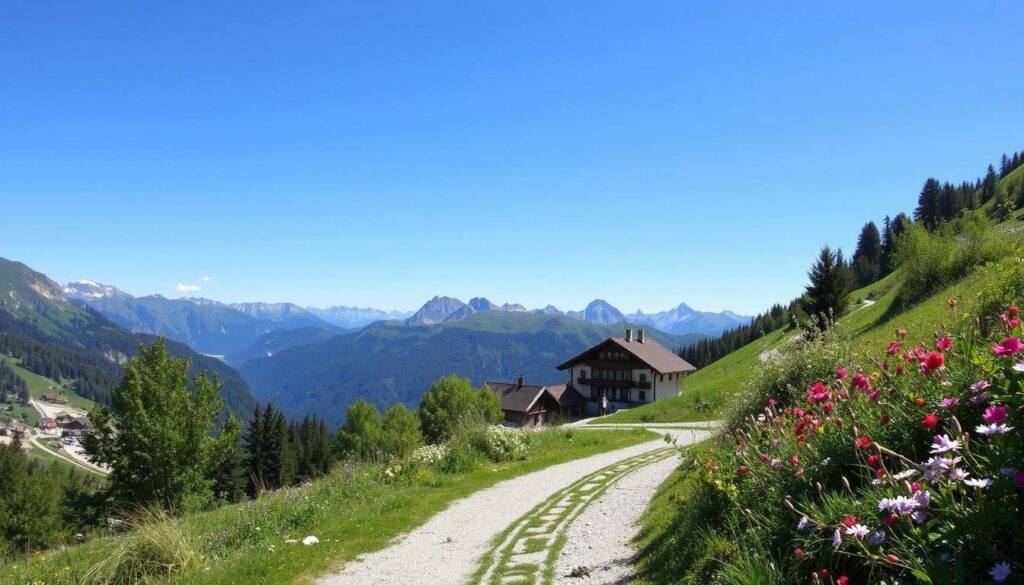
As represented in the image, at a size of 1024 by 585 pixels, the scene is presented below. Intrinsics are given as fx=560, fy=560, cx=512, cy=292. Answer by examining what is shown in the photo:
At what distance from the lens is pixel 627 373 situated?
219 ft

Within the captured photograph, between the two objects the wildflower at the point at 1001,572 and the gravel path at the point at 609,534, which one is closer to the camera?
the wildflower at the point at 1001,572

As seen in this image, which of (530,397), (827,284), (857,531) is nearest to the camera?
(857,531)

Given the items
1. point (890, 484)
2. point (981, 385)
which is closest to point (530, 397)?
point (890, 484)

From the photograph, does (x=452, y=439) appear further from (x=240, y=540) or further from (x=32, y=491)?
(x=32, y=491)

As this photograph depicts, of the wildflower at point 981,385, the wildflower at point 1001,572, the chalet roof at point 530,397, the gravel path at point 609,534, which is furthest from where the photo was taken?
the chalet roof at point 530,397

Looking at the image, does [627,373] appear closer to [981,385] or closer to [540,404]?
[540,404]

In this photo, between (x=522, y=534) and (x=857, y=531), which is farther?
(x=522, y=534)

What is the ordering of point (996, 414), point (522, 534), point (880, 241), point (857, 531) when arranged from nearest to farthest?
1. point (996, 414)
2. point (857, 531)
3. point (522, 534)
4. point (880, 241)

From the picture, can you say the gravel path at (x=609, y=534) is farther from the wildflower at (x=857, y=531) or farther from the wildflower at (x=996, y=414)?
the wildflower at (x=996, y=414)

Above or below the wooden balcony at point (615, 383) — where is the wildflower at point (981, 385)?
above

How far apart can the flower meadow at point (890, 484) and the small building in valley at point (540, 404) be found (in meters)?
61.7

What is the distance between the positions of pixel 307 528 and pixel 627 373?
57691 mm

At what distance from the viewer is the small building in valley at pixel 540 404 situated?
69500mm

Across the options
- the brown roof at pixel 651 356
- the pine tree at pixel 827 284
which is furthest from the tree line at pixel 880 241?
the pine tree at pixel 827 284
